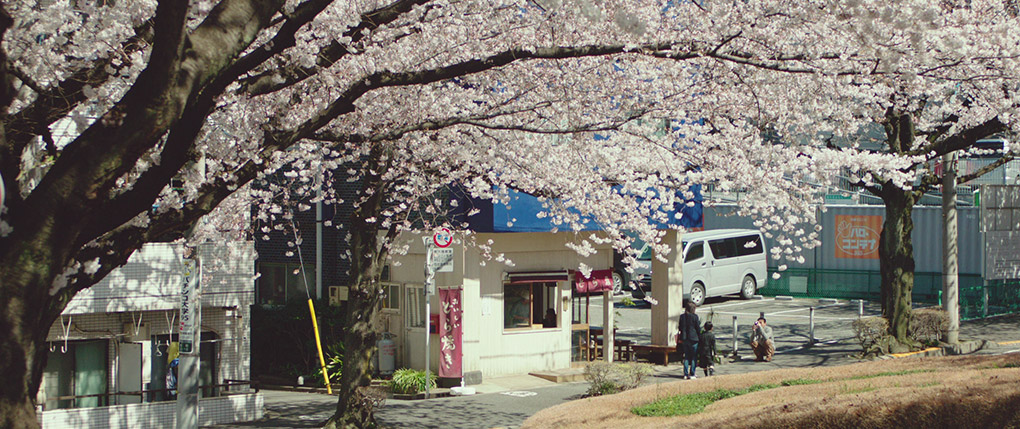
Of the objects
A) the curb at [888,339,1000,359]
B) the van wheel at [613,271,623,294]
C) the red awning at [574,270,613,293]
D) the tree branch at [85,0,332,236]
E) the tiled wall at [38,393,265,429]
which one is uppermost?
the tree branch at [85,0,332,236]

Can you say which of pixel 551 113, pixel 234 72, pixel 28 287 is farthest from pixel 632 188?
pixel 28 287

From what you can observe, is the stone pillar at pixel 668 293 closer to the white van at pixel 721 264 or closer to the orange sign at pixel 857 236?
the white van at pixel 721 264

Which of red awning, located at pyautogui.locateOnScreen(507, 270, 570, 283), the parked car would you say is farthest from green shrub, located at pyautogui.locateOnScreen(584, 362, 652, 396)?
the parked car

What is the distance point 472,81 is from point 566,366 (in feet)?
29.6

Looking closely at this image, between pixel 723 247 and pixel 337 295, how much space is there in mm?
15380

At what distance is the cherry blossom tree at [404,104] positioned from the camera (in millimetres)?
5906

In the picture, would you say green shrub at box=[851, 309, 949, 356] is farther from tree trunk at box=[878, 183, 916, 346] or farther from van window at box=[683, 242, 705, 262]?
van window at box=[683, 242, 705, 262]

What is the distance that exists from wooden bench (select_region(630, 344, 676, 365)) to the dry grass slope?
8965mm

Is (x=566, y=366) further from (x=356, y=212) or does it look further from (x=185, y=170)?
(x=185, y=170)

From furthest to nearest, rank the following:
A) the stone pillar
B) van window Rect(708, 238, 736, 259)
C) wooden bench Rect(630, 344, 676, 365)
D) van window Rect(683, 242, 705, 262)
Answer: van window Rect(708, 238, 736, 259) → van window Rect(683, 242, 705, 262) → the stone pillar → wooden bench Rect(630, 344, 676, 365)

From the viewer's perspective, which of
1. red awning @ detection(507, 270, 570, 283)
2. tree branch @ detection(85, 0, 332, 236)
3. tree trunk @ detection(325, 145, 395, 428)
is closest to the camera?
tree branch @ detection(85, 0, 332, 236)

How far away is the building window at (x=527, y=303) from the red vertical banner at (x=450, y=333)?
56.0 inches

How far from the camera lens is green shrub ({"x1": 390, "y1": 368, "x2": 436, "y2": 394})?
61.5 ft

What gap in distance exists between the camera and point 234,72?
6.84 meters
